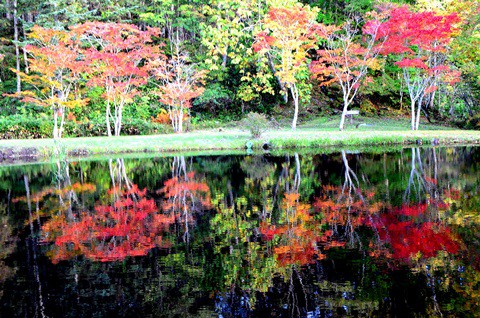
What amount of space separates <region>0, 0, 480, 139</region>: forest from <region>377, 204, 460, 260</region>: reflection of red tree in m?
14.4

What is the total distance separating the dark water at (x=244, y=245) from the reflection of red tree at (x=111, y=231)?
1.5 inches

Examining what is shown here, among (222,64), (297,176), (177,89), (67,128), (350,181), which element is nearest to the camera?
(350,181)

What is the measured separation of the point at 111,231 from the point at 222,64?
2666 cm

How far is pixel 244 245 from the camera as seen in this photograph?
770 cm

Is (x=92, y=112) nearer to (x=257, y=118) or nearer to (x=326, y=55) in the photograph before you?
(x=257, y=118)

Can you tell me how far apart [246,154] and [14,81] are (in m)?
18.8

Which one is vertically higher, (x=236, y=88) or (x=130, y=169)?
(x=236, y=88)

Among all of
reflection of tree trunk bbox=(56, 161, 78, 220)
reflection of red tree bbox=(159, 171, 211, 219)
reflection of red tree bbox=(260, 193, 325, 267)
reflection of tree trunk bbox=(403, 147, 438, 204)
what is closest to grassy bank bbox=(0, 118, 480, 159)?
reflection of tree trunk bbox=(56, 161, 78, 220)

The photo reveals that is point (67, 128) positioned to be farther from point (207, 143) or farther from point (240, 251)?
point (240, 251)

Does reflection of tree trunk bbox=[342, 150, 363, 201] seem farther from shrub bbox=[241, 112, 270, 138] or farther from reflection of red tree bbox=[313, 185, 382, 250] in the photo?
shrub bbox=[241, 112, 270, 138]

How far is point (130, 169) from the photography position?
16.9 m

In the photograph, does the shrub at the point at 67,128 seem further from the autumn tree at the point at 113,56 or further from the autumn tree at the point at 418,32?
the autumn tree at the point at 418,32

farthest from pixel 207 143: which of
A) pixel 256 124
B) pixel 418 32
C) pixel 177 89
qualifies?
pixel 418 32

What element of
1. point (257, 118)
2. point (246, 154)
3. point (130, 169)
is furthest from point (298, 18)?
point (130, 169)
